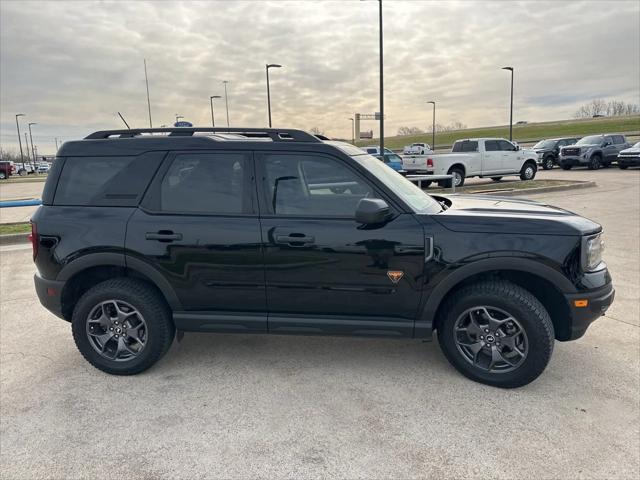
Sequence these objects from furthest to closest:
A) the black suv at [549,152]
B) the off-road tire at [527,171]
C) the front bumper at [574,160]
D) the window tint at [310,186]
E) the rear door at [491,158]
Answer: the black suv at [549,152], the front bumper at [574,160], the off-road tire at [527,171], the rear door at [491,158], the window tint at [310,186]

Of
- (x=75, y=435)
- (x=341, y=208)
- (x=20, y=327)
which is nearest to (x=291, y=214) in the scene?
(x=341, y=208)

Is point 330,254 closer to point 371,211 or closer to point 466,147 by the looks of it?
point 371,211

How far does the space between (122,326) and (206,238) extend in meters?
1.02

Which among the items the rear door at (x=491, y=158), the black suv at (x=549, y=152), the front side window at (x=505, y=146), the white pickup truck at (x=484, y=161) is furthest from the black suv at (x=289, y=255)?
the black suv at (x=549, y=152)

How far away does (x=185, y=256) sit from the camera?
332cm

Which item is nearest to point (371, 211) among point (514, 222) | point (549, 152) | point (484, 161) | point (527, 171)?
point (514, 222)

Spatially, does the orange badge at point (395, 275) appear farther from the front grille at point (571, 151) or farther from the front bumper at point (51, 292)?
the front grille at point (571, 151)

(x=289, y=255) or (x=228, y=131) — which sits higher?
(x=228, y=131)

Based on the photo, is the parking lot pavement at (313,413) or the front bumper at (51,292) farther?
the front bumper at (51,292)

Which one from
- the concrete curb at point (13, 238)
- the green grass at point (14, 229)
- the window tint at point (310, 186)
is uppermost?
the window tint at point (310, 186)

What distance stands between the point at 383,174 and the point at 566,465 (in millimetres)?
2235

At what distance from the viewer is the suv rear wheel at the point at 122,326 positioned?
3416 millimetres

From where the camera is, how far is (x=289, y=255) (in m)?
3.23

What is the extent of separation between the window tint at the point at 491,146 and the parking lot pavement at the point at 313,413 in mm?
14445
